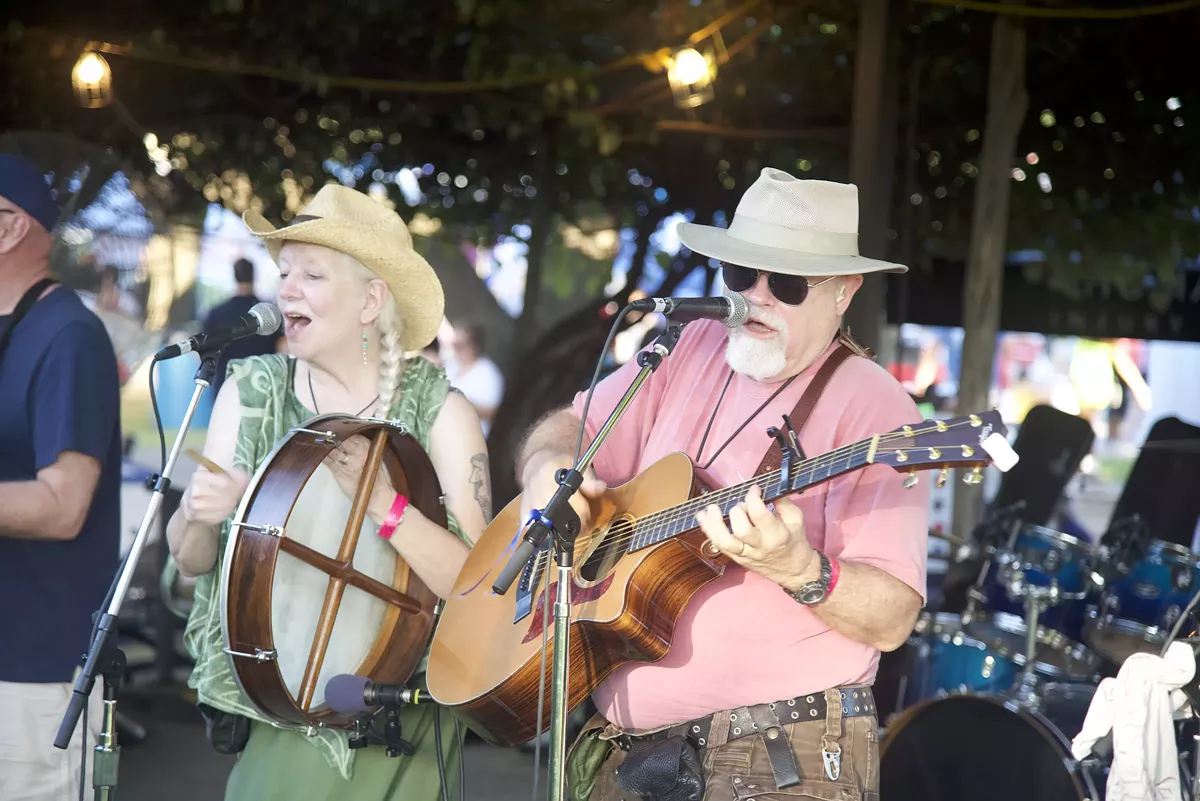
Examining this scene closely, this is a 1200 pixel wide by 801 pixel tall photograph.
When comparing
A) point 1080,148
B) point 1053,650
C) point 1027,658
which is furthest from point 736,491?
point 1080,148

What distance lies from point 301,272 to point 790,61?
4.12m

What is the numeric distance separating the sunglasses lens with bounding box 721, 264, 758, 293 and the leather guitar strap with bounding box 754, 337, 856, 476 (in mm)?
226

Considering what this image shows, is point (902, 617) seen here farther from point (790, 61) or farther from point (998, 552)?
point (790, 61)

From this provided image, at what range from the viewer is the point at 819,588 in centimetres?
236

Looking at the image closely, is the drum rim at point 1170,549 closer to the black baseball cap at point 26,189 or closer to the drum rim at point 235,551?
the drum rim at point 235,551

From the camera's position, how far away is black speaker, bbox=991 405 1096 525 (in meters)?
6.23

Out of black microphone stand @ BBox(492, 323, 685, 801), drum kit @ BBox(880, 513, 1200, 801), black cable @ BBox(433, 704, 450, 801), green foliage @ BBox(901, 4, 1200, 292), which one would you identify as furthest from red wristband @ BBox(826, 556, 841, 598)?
green foliage @ BBox(901, 4, 1200, 292)

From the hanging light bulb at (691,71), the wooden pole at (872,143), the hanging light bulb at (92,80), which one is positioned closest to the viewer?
the wooden pole at (872,143)

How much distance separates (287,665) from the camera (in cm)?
273

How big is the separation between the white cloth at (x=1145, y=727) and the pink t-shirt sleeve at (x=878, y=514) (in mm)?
529

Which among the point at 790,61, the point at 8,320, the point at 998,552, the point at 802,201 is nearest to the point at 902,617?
the point at 802,201

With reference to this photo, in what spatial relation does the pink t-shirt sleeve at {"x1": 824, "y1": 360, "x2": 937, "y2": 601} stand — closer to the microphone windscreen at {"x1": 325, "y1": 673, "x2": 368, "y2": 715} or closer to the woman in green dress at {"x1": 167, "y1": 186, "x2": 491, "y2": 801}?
the woman in green dress at {"x1": 167, "y1": 186, "x2": 491, "y2": 801}

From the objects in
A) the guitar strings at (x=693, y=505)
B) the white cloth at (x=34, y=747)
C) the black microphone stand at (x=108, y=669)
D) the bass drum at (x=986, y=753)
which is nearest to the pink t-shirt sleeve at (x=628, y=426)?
the guitar strings at (x=693, y=505)

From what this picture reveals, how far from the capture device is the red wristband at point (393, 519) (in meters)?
2.88
